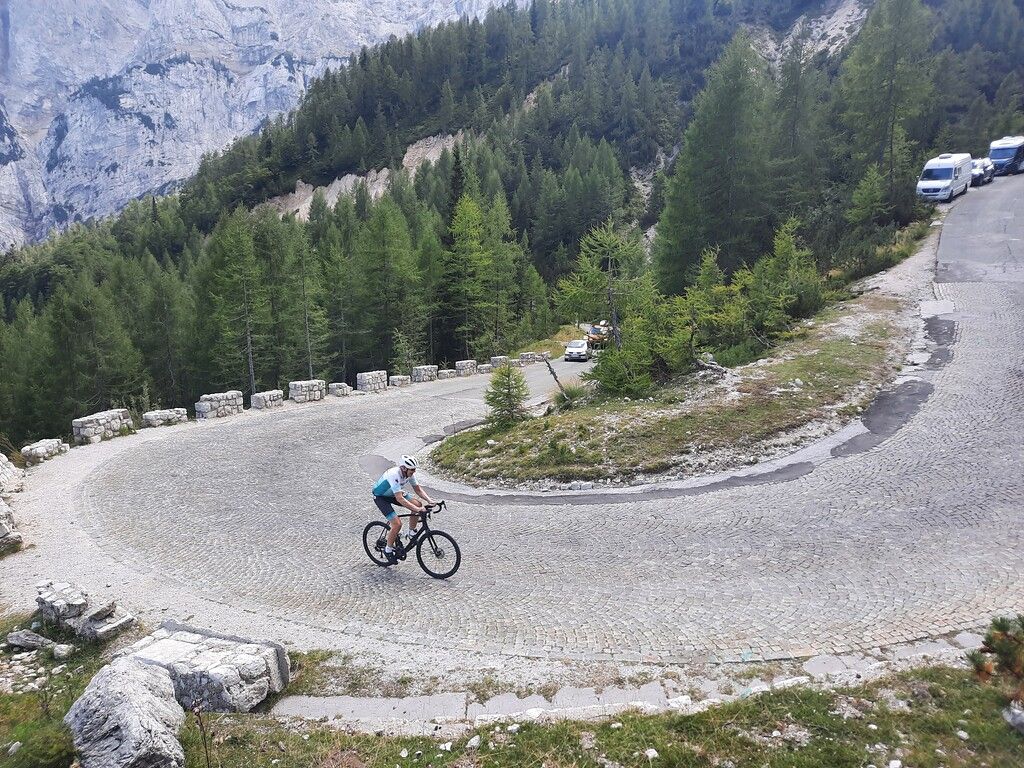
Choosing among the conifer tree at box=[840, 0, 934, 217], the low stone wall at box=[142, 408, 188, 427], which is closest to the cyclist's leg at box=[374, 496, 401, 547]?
the low stone wall at box=[142, 408, 188, 427]

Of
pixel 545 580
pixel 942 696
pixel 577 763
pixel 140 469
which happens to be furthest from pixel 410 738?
pixel 140 469

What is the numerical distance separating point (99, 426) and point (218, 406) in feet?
13.5

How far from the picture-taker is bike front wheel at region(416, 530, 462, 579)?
10.1 meters

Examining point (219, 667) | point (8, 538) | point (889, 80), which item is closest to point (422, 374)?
point (8, 538)

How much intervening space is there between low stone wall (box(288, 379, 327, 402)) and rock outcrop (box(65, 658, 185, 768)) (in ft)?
70.0

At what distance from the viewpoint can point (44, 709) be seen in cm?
683

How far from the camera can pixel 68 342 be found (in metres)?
42.5

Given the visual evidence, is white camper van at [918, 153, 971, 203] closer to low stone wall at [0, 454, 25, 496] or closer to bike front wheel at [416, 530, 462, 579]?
bike front wheel at [416, 530, 462, 579]

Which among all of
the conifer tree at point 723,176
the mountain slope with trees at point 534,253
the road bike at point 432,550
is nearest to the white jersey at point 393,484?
the road bike at point 432,550

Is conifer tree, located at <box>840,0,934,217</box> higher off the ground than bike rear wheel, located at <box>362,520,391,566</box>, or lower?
higher

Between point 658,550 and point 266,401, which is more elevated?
point 266,401

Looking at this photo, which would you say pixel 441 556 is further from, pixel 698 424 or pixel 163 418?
pixel 163 418

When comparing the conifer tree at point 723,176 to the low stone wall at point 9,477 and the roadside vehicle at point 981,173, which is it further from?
the low stone wall at point 9,477

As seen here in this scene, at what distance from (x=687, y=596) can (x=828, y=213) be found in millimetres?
35516
